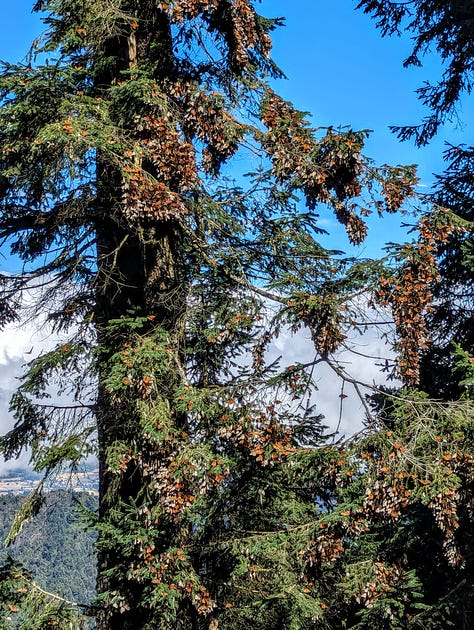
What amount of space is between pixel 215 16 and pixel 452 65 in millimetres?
5871

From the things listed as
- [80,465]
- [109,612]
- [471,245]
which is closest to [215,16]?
[471,245]

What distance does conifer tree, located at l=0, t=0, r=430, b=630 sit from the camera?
6633mm

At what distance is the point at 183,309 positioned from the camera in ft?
24.9

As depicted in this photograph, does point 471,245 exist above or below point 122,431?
above

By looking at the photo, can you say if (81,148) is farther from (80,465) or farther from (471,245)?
(471,245)

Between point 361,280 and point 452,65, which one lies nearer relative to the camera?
point 361,280

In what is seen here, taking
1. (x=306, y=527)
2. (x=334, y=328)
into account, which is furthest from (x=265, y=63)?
(x=306, y=527)

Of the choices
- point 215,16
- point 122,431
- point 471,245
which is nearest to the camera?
point 122,431

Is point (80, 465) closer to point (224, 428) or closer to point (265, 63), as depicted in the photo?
point (224, 428)

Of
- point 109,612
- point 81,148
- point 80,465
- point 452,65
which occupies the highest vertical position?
point 452,65

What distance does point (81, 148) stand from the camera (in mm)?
6641

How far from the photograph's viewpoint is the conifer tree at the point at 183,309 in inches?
261

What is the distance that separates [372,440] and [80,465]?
3.11 meters

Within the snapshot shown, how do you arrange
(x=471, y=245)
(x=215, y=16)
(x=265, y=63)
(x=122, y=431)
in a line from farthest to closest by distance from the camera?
(x=265, y=63), (x=471, y=245), (x=215, y=16), (x=122, y=431)
